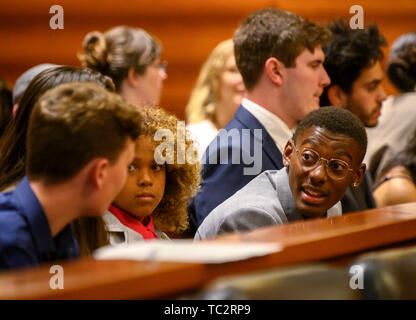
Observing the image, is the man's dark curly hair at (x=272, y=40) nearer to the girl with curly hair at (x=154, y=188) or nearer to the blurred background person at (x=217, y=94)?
the girl with curly hair at (x=154, y=188)

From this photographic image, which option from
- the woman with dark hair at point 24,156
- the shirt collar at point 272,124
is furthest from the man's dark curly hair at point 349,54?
the woman with dark hair at point 24,156

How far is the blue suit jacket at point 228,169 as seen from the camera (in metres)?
2.40

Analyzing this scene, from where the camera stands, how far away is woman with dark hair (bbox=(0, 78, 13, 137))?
8.39 ft

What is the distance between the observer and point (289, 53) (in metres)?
2.71

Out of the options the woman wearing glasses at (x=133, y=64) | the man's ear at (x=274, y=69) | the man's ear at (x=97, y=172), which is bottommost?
the man's ear at (x=97, y=172)

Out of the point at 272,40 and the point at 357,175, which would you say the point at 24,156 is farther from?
the point at 272,40

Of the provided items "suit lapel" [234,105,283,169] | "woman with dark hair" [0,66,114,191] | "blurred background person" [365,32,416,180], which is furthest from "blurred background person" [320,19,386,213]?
"woman with dark hair" [0,66,114,191]

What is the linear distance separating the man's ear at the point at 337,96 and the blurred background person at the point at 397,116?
0.37 meters

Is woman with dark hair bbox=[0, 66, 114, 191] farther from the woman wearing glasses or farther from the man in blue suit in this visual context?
the woman wearing glasses

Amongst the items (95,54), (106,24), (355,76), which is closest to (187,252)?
(95,54)

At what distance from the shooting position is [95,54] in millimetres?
2980

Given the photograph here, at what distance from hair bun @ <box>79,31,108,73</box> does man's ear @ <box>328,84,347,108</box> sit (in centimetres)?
101

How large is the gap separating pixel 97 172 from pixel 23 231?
193 mm

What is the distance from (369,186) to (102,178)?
5.69 feet
